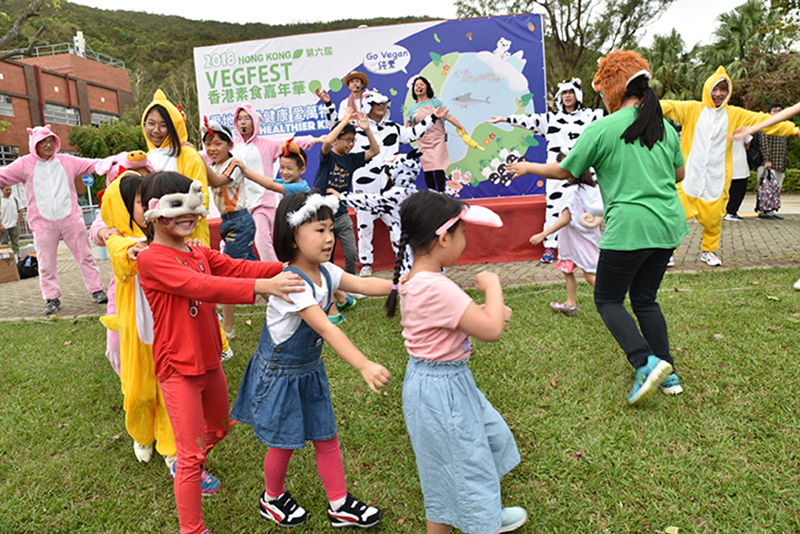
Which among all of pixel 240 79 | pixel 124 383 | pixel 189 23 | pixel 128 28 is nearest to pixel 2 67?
pixel 240 79

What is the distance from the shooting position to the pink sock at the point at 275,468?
89.0 inches

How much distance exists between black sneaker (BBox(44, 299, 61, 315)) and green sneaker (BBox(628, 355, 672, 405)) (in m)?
7.07

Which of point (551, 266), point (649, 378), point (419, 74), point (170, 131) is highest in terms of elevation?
point (419, 74)

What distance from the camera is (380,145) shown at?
703cm

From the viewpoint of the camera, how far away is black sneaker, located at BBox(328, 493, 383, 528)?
2320 mm

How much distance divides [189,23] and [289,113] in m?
100

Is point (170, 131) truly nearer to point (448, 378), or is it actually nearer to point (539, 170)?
point (539, 170)

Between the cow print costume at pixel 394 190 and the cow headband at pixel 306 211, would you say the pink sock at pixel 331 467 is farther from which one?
the cow print costume at pixel 394 190

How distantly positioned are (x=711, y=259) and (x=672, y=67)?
29.8 meters

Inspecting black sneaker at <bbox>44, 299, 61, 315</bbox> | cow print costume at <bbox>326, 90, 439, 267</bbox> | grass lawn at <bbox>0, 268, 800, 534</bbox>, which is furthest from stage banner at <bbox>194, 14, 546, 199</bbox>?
grass lawn at <bbox>0, 268, 800, 534</bbox>

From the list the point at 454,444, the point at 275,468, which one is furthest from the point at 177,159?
the point at 454,444

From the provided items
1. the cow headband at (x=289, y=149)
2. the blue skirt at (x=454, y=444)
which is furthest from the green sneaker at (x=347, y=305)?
the blue skirt at (x=454, y=444)

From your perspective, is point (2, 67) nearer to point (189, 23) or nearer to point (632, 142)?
point (632, 142)

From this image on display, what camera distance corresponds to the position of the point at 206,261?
246 cm
